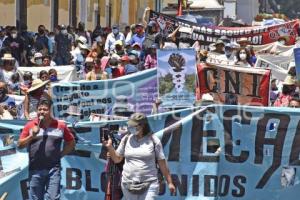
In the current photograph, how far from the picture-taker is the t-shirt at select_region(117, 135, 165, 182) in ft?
36.1

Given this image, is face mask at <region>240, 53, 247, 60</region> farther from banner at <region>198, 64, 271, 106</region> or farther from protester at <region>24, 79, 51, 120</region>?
protester at <region>24, 79, 51, 120</region>

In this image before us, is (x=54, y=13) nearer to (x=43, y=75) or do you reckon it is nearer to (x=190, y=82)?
(x=43, y=75)

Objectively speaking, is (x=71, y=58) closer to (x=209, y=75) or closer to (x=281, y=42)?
(x=281, y=42)

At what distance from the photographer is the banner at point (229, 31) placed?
2445cm

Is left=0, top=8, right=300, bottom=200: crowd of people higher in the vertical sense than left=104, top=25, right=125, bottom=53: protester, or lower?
lower

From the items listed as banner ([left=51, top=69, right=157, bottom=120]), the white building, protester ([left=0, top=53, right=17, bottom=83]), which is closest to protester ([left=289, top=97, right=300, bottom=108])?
banner ([left=51, top=69, right=157, bottom=120])

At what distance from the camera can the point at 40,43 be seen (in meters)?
26.7

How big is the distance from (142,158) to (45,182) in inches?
42.3

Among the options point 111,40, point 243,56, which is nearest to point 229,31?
point 111,40

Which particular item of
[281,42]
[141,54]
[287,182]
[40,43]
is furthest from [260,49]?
[287,182]

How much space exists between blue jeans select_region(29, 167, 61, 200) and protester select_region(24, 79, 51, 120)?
1.99m

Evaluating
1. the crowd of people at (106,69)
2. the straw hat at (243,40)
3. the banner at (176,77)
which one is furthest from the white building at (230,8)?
the banner at (176,77)

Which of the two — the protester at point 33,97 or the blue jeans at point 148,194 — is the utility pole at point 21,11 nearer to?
the protester at point 33,97

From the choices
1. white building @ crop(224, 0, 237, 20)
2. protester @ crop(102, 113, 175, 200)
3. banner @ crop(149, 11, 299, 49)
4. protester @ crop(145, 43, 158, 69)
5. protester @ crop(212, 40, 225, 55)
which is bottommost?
protester @ crop(102, 113, 175, 200)
